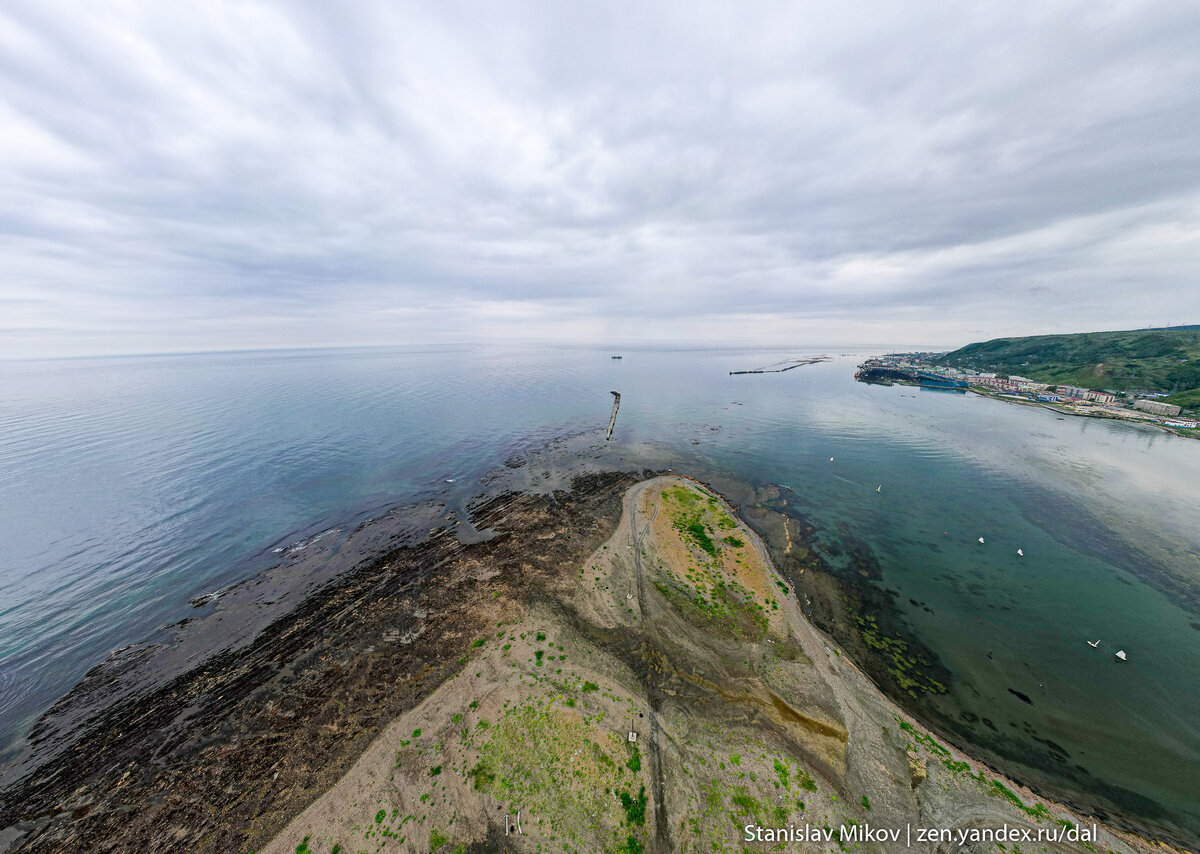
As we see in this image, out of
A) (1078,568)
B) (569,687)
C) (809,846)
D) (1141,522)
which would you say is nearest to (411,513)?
(569,687)

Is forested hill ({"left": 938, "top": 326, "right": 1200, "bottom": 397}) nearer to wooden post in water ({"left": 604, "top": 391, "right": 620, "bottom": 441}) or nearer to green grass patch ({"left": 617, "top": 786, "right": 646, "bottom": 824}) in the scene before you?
wooden post in water ({"left": 604, "top": 391, "right": 620, "bottom": 441})

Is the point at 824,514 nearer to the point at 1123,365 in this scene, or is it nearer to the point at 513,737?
the point at 513,737

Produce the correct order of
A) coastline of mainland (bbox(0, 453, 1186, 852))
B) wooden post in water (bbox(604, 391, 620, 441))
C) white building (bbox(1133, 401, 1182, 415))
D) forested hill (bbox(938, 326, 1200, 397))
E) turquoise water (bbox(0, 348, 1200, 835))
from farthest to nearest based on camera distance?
forested hill (bbox(938, 326, 1200, 397)) → white building (bbox(1133, 401, 1182, 415)) → wooden post in water (bbox(604, 391, 620, 441)) → turquoise water (bbox(0, 348, 1200, 835)) → coastline of mainland (bbox(0, 453, 1186, 852))

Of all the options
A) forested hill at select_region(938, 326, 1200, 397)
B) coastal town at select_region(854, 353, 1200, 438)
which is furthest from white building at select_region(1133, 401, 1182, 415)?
forested hill at select_region(938, 326, 1200, 397)

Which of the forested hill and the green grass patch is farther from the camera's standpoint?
the forested hill

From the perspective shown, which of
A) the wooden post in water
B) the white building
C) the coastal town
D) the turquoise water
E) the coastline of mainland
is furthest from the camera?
the white building

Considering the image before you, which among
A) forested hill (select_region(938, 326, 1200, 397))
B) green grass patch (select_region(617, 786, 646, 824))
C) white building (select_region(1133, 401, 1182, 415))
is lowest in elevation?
green grass patch (select_region(617, 786, 646, 824))

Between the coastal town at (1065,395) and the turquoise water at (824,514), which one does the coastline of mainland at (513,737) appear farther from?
the coastal town at (1065,395)
